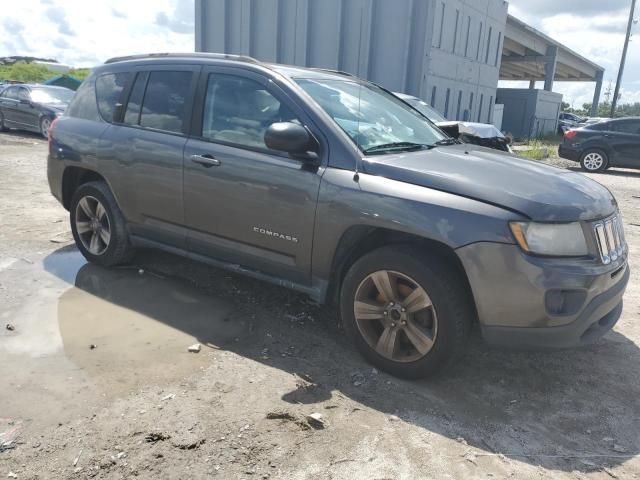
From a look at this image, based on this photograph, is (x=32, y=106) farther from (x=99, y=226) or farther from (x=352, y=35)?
(x=99, y=226)

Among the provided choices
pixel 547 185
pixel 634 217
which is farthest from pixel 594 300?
pixel 634 217

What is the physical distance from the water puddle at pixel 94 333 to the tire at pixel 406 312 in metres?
0.95

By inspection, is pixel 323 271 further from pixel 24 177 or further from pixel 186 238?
pixel 24 177

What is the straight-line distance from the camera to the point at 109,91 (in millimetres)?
4773

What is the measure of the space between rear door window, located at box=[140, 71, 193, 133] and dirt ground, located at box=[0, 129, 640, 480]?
134 centimetres

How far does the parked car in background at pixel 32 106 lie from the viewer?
14731mm

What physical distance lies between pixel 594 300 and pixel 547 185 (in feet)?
2.23

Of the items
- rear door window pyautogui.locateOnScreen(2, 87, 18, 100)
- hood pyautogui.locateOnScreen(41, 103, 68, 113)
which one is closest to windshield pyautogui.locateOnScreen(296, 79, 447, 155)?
hood pyautogui.locateOnScreen(41, 103, 68, 113)

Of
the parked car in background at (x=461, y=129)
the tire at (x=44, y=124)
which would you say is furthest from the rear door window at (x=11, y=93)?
the parked car in background at (x=461, y=129)

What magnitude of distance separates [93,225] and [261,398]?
8.93 ft

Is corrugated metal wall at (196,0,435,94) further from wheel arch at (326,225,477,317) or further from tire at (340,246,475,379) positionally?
tire at (340,246,475,379)

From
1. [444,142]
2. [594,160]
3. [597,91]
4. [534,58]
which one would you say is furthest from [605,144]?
[597,91]

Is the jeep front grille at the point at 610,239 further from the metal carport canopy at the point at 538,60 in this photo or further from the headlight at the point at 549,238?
the metal carport canopy at the point at 538,60

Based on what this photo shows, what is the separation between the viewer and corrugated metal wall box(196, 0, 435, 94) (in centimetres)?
1489
